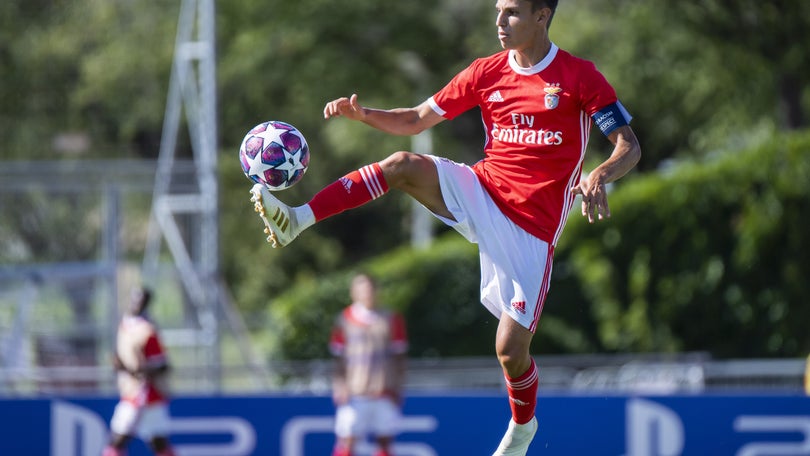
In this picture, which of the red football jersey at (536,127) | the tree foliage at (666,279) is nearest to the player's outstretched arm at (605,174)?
the red football jersey at (536,127)

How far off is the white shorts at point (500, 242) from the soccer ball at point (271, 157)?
0.77 metres

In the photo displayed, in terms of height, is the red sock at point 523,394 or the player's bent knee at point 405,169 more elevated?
the player's bent knee at point 405,169

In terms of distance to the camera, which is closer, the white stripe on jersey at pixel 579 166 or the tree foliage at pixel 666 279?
the white stripe on jersey at pixel 579 166

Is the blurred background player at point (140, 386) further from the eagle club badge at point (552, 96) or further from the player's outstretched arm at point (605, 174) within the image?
the player's outstretched arm at point (605, 174)

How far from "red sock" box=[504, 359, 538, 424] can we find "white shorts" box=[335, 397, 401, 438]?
5211 mm

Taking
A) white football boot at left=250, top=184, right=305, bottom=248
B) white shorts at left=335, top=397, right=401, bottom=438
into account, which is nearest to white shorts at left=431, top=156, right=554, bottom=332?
white football boot at left=250, top=184, right=305, bottom=248

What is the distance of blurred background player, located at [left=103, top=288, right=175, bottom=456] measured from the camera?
12.0 metres

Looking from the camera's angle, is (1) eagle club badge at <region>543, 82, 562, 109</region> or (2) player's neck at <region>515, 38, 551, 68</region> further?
(2) player's neck at <region>515, 38, 551, 68</region>

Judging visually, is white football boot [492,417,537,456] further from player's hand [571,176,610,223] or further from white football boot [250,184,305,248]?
white football boot [250,184,305,248]

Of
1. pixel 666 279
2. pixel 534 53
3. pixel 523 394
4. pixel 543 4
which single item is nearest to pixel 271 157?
pixel 534 53

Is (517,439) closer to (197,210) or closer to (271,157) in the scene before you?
(271,157)

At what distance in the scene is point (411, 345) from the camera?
19.1 meters

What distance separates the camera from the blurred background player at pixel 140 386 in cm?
1198

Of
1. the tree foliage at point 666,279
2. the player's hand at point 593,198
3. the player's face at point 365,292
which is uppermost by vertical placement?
the tree foliage at point 666,279
